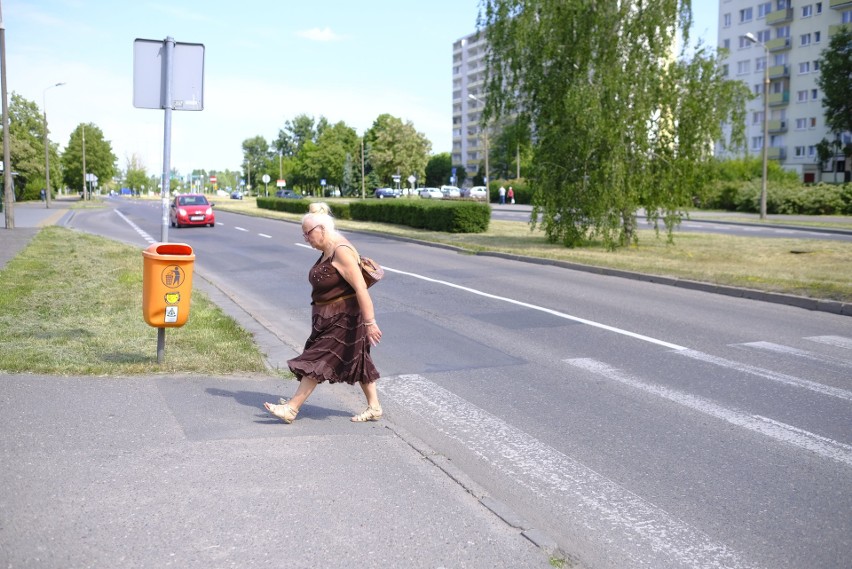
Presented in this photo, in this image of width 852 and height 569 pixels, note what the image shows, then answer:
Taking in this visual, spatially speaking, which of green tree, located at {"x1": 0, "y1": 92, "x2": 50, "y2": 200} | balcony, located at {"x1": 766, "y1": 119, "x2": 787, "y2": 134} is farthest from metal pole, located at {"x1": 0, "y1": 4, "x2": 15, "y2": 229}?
balcony, located at {"x1": 766, "y1": 119, "x2": 787, "y2": 134}

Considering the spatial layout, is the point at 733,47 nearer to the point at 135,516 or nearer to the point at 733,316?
the point at 733,316

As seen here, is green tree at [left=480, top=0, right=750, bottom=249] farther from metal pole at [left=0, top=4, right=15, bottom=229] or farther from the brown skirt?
metal pole at [left=0, top=4, right=15, bottom=229]

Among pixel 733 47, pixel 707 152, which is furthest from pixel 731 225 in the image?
pixel 733 47

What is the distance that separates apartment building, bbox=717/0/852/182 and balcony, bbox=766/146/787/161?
36 millimetres

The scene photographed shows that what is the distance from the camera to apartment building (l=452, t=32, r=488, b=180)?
14625 cm

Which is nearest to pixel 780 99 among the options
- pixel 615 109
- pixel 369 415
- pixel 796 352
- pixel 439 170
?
pixel 615 109

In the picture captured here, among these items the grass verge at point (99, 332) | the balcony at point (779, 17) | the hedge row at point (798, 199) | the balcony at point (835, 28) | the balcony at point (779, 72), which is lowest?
the grass verge at point (99, 332)

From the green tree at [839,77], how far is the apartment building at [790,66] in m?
7.72

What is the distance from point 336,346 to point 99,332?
443 cm

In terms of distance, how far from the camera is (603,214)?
71.1 feet

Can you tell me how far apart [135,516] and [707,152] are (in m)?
20.1

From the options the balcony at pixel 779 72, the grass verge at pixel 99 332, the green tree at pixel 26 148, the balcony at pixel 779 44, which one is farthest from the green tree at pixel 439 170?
the grass verge at pixel 99 332

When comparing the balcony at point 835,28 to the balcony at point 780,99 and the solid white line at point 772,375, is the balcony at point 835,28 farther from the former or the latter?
the solid white line at point 772,375

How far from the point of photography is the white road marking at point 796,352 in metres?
8.10
